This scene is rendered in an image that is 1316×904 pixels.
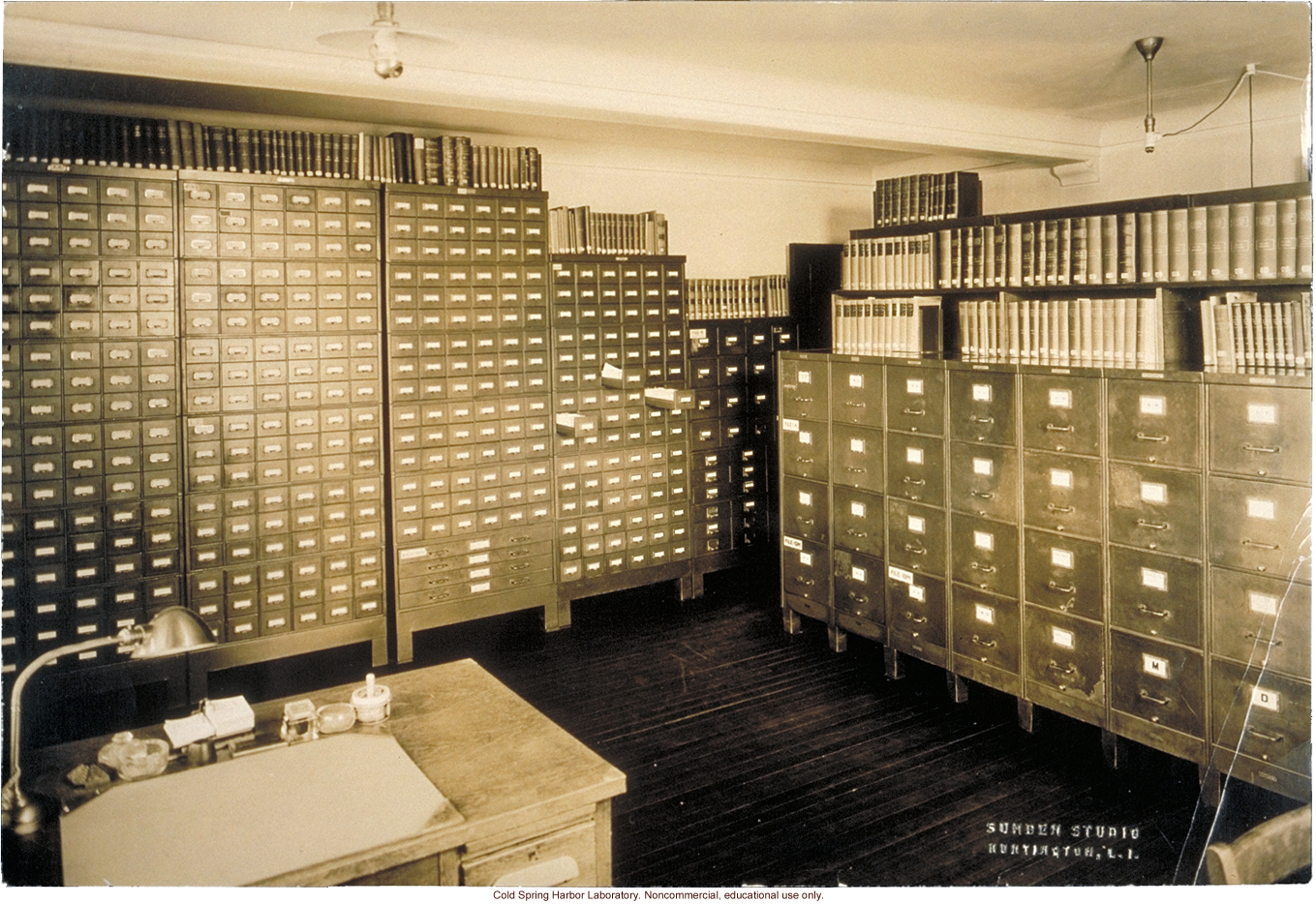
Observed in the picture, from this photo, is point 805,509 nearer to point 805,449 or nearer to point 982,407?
point 805,449

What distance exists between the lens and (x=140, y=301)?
360 centimetres

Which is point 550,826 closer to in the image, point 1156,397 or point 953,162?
point 1156,397

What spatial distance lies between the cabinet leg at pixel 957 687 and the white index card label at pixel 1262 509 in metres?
1.30

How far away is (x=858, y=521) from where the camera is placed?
3.99 m

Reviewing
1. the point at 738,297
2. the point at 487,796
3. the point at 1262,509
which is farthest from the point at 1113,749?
the point at 738,297

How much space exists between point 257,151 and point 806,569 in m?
2.89

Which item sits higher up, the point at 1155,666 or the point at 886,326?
the point at 886,326

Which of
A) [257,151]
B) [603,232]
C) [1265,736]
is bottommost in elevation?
[1265,736]

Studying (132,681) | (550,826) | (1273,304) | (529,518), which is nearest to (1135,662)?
(1273,304)

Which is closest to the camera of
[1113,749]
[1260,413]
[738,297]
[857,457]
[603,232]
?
[1260,413]

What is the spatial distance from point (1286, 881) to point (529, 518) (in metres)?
3.31

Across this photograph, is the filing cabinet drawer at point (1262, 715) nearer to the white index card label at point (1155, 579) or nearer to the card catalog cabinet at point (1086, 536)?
the card catalog cabinet at point (1086, 536)

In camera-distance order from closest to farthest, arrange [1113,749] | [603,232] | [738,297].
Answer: [1113,749], [603,232], [738,297]

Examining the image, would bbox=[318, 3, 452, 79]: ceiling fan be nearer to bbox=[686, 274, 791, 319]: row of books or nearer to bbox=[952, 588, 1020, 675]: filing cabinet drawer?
bbox=[952, 588, 1020, 675]: filing cabinet drawer
